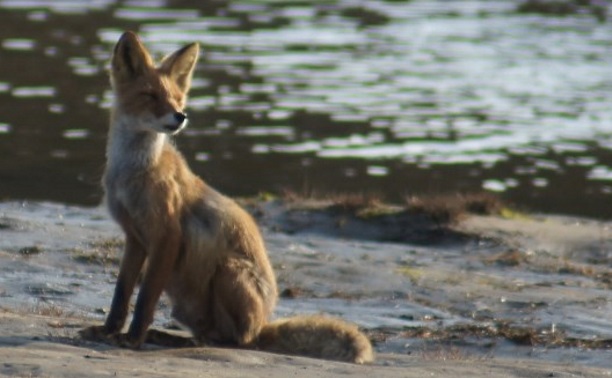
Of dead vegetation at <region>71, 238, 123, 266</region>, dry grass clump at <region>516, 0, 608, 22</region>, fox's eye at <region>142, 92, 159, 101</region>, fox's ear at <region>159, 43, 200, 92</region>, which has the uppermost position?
fox's ear at <region>159, 43, 200, 92</region>

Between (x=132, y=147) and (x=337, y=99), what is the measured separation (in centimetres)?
1594

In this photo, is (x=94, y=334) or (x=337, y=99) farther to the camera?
(x=337, y=99)

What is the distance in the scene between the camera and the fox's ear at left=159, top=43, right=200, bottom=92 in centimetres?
917

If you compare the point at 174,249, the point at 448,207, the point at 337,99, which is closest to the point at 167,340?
the point at 174,249

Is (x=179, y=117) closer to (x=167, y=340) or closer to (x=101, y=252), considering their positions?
(x=167, y=340)

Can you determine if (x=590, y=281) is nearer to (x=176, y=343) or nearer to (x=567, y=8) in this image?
(x=176, y=343)

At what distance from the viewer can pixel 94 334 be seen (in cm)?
884

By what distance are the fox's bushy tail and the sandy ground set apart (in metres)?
0.20

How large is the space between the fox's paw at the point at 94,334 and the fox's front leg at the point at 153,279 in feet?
0.39

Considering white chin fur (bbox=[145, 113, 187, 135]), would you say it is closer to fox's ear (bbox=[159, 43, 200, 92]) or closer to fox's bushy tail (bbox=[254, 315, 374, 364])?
Result: fox's ear (bbox=[159, 43, 200, 92])

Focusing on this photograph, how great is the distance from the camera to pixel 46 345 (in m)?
8.31

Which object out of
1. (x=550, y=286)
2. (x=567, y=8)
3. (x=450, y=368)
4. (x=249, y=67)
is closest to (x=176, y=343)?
(x=450, y=368)

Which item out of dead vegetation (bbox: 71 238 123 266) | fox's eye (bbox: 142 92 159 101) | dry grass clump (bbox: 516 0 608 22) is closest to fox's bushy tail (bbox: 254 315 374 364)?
fox's eye (bbox: 142 92 159 101)

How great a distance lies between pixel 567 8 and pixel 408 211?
81.4ft
